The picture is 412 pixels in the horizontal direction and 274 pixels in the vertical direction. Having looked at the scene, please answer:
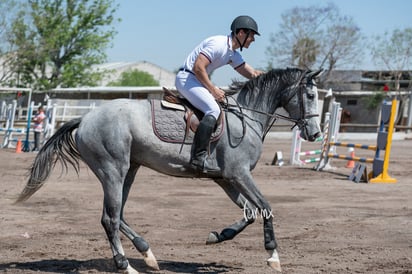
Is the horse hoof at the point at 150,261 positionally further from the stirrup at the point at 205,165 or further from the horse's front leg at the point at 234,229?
the stirrup at the point at 205,165

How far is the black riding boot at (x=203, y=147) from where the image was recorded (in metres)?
6.55

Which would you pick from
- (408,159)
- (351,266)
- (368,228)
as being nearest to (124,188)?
(351,266)

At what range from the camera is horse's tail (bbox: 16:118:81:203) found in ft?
22.6

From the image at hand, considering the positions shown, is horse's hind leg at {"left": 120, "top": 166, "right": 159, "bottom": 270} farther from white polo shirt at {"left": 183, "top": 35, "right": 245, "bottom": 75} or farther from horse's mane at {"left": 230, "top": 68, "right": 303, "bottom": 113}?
horse's mane at {"left": 230, "top": 68, "right": 303, "bottom": 113}

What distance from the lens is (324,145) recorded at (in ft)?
58.4

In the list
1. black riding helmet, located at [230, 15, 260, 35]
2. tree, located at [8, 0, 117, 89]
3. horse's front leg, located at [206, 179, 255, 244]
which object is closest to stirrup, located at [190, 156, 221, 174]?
horse's front leg, located at [206, 179, 255, 244]

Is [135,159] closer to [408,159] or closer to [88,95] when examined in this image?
[408,159]

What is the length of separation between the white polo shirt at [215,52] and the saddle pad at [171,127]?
1.67 feet

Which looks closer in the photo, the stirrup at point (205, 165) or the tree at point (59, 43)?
the stirrup at point (205, 165)

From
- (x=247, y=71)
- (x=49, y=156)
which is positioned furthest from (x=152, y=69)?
(x=49, y=156)

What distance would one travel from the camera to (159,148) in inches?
261

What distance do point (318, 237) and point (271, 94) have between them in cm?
212

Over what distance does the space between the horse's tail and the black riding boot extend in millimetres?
1253

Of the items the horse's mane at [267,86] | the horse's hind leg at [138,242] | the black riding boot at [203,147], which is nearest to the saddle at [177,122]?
the black riding boot at [203,147]
